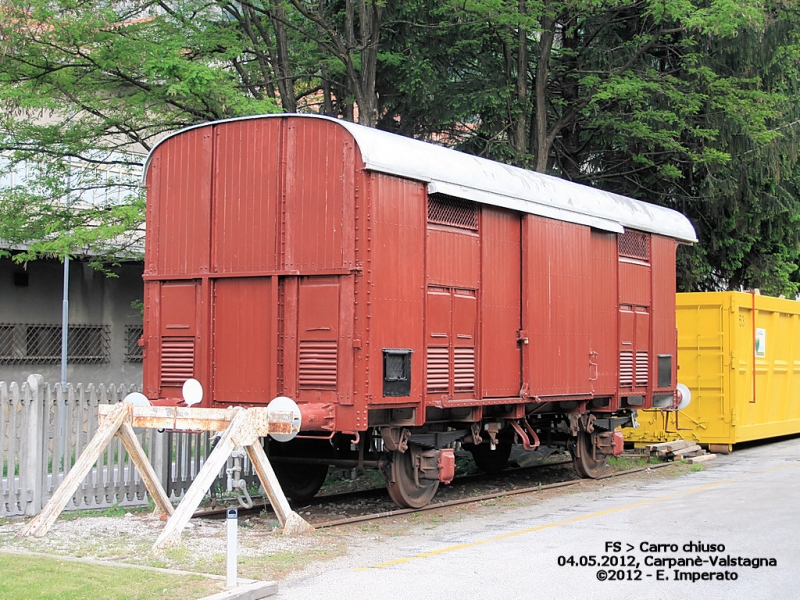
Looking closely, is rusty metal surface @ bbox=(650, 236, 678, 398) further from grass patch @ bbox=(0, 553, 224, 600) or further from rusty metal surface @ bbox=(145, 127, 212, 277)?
grass patch @ bbox=(0, 553, 224, 600)

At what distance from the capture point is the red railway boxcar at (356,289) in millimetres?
9969

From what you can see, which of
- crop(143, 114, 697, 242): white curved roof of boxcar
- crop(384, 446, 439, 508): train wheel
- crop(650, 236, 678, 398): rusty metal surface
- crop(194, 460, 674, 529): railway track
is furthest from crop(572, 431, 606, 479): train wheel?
crop(384, 446, 439, 508): train wheel

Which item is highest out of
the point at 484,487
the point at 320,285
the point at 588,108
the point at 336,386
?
the point at 588,108

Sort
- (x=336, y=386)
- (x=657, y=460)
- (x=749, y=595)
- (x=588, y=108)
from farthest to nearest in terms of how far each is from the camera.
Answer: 1. (x=588, y=108)
2. (x=657, y=460)
3. (x=336, y=386)
4. (x=749, y=595)

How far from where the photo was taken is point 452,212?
11.4 meters

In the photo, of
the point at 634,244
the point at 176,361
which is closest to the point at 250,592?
the point at 176,361

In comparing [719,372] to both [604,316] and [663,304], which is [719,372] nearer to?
[663,304]

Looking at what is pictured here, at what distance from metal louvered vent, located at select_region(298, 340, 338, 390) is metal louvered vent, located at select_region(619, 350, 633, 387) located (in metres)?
6.24

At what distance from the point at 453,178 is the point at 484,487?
4922 millimetres

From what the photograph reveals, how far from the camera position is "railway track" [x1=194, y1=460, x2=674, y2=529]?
35.4 ft

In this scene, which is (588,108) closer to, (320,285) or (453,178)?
(453,178)

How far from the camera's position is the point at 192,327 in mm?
10797

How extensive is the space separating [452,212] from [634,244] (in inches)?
198

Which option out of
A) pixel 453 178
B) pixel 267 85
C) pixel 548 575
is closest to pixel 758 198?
pixel 267 85
